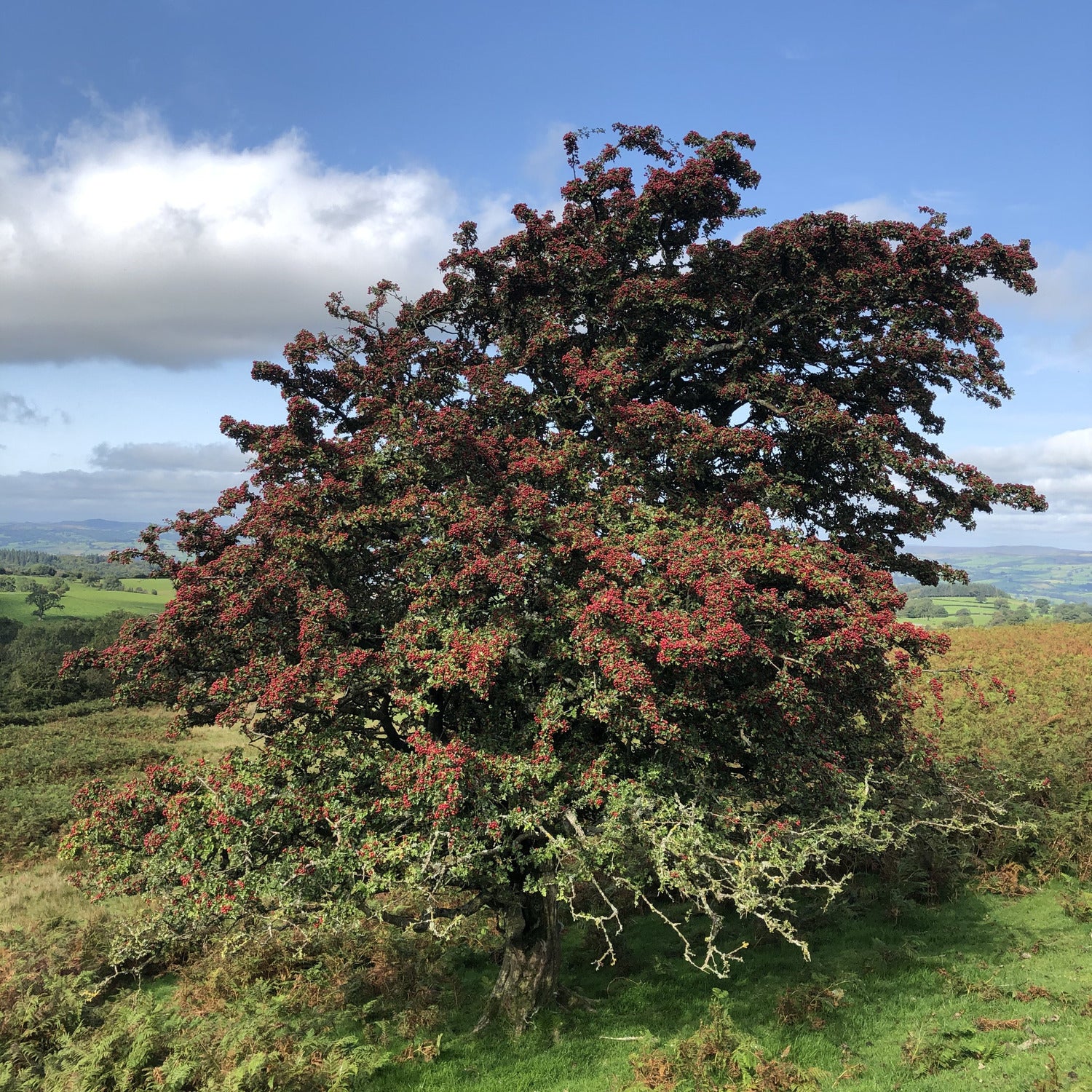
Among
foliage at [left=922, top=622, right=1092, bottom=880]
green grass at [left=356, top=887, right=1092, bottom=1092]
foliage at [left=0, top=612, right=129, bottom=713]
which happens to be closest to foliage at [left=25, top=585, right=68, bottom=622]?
foliage at [left=0, top=612, right=129, bottom=713]

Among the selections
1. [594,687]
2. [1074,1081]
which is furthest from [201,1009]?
[1074,1081]

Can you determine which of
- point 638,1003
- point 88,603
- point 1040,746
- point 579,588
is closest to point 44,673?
point 638,1003

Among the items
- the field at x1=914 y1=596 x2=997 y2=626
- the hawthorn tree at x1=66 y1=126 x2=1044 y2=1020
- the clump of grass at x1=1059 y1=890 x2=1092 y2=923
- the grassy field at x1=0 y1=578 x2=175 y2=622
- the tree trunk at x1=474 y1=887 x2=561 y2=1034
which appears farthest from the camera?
the field at x1=914 y1=596 x2=997 y2=626

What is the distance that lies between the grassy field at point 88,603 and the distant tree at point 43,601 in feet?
2.79

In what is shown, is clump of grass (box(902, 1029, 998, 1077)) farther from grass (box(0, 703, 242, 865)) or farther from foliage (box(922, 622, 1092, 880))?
grass (box(0, 703, 242, 865))

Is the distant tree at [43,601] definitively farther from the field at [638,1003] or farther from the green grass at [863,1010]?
the green grass at [863,1010]

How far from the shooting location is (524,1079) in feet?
41.8

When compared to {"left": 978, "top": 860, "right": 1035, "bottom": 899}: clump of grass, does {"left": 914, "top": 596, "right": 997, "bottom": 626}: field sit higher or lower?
lower

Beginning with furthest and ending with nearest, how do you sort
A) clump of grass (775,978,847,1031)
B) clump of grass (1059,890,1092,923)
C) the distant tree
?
the distant tree → clump of grass (1059,890,1092,923) → clump of grass (775,978,847,1031)

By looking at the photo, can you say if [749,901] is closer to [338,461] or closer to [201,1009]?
[338,461]

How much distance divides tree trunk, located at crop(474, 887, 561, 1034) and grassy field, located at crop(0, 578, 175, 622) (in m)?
105

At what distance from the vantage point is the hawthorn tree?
37.7 feet

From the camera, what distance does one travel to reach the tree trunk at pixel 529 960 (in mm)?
15016

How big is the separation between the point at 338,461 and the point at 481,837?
7.78 metres
